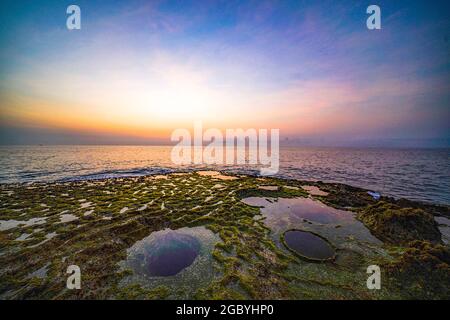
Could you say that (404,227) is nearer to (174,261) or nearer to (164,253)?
(174,261)

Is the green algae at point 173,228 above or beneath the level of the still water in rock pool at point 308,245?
above

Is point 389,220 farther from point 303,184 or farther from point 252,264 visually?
point 303,184

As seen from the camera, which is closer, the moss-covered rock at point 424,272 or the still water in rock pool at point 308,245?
the moss-covered rock at point 424,272

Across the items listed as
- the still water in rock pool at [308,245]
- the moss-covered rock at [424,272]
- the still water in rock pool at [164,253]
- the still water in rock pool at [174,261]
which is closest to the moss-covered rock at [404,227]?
the moss-covered rock at [424,272]

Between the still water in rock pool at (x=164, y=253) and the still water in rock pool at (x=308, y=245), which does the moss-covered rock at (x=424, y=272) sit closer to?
the still water in rock pool at (x=308, y=245)

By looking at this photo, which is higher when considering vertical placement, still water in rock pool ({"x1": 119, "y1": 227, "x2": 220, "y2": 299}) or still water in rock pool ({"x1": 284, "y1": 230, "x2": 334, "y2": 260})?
still water in rock pool ({"x1": 119, "y1": 227, "x2": 220, "y2": 299})

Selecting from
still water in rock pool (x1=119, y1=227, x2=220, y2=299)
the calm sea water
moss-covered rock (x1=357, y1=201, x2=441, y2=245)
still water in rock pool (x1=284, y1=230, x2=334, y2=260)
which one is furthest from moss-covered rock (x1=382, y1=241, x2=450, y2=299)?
the calm sea water

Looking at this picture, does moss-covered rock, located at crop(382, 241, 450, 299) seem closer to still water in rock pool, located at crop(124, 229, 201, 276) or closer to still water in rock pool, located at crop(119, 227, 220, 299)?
still water in rock pool, located at crop(119, 227, 220, 299)
